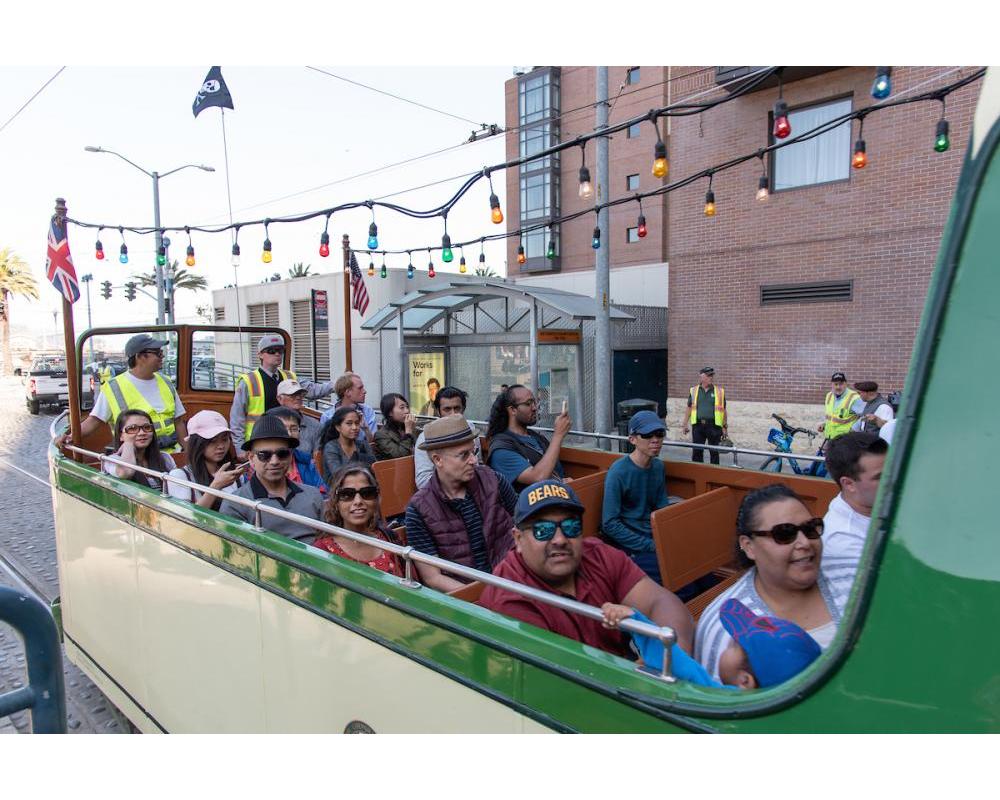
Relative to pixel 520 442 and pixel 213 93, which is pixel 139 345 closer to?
pixel 213 93

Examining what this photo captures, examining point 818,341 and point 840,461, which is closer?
point 840,461

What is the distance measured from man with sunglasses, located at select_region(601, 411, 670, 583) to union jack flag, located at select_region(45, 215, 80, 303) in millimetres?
3943

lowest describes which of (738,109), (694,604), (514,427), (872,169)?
(694,604)

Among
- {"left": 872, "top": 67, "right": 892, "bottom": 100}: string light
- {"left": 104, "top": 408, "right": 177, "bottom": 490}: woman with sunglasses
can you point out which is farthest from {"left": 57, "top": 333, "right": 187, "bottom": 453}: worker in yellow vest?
{"left": 872, "top": 67, "right": 892, "bottom": 100}: string light

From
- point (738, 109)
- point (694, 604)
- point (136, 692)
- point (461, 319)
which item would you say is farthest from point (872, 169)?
point (136, 692)

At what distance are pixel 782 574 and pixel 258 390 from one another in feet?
15.4

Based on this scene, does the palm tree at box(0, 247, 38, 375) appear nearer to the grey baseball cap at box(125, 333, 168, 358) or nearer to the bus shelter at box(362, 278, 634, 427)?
the bus shelter at box(362, 278, 634, 427)

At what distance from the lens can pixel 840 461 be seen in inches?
111

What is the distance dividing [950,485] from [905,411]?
5.3 inches

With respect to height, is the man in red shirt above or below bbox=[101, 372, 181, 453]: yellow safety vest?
below

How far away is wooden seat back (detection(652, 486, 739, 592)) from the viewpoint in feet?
10.8

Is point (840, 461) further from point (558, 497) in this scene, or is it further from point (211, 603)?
point (211, 603)

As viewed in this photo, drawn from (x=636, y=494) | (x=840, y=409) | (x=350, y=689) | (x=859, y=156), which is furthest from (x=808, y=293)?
(x=350, y=689)

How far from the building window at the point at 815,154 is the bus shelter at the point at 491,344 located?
429 cm
